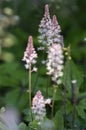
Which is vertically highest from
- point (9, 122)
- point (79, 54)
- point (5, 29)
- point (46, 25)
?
point (5, 29)

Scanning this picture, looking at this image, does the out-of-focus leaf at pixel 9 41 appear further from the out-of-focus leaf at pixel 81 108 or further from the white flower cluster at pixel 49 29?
the white flower cluster at pixel 49 29

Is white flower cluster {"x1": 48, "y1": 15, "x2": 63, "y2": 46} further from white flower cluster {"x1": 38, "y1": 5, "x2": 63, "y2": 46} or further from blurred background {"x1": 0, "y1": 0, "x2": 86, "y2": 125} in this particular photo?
blurred background {"x1": 0, "y1": 0, "x2": 86, "y2": 125}

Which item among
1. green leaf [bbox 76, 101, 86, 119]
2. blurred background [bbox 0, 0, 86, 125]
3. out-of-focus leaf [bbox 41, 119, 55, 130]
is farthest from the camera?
blurred background [bbox 0, 0, 86, 125]

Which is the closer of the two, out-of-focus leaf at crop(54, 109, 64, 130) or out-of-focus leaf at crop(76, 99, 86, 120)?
out-of-focus leaf at crop(54, 109, 64, 130)

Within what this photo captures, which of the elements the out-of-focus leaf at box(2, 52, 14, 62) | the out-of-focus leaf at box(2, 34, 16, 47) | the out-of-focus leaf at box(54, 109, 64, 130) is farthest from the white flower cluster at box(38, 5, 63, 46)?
the out-of-focus leaf at box(2, 34, 16, 47)

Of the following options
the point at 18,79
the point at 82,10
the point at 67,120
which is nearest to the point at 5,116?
the point at 67,120

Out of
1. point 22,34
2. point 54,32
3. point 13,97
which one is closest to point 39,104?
point 54,32

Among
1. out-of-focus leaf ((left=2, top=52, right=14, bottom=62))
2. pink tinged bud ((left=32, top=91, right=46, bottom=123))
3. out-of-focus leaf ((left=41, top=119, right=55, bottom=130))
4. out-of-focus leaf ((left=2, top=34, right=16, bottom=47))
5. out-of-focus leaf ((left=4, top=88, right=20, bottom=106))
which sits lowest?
out-of-focus leaf ((left=41, top=119, right=55, bottom=130))

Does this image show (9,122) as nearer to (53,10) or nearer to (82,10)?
(53,10)
